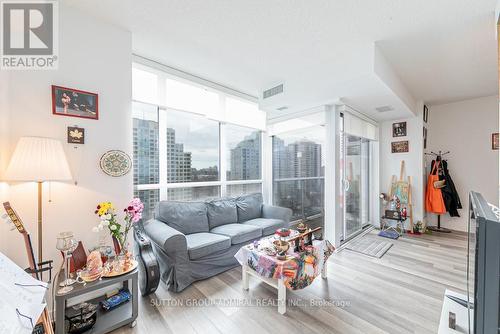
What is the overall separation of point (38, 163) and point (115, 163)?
2.03 ft

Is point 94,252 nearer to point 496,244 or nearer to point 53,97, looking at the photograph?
point 53,97

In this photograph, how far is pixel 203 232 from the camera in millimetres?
2893

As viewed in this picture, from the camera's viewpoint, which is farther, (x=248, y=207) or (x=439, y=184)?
(x=439, y=184)

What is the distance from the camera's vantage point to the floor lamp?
4.53ft

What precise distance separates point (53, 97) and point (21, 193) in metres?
0.82

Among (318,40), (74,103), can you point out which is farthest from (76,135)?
(318,40)

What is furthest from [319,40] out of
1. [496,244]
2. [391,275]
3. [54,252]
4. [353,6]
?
[54,252]

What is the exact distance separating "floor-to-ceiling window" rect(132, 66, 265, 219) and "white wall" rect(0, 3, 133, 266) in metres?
0.69

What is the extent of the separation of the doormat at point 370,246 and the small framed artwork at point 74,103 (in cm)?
389

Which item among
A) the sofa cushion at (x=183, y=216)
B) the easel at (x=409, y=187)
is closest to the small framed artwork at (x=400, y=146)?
the easel at (x=409, y=187)

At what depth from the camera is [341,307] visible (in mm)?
1964

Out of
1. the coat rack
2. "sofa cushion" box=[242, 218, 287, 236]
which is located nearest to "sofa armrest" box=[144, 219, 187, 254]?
"sofa cushion" box=[242, 218, 287, 236]

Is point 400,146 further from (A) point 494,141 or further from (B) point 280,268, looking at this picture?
(B) point 280,268

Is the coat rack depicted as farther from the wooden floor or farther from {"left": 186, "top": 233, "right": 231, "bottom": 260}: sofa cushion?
{"left": 186, "top": 233, "right": 231, "bottom": 260}: sofa cushion
